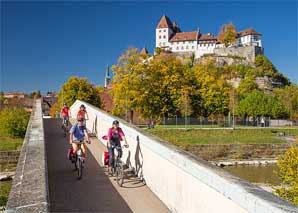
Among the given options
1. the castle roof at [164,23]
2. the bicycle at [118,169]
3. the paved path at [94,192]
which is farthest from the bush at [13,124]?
the castle roof at [164,23]

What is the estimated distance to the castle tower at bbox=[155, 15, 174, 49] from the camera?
447ft

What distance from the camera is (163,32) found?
137 meters

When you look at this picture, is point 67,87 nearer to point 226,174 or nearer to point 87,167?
point 87,167

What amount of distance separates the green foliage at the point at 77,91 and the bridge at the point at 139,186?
47450mm

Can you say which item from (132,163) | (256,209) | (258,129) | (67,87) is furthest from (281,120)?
(256,209)

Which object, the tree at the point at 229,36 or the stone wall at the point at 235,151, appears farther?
the tree at the point at 229,36

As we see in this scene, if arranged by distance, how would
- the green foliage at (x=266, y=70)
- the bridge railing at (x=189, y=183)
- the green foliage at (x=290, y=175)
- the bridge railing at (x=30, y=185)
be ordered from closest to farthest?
the bridge railing at (x=189, y=183) → the bridge railing at (x=30, y=185) → the green foliage at (x=290, y=175) → the green foliage at (x=266, y=70)

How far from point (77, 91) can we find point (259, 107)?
1269 inches

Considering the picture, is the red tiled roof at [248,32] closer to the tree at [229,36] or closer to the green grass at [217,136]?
the tree at [229,36]

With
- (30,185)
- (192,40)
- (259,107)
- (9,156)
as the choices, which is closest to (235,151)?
(259,107)

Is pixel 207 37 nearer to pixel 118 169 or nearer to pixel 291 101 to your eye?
pixel 291 101

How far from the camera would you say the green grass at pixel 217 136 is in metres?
47.2

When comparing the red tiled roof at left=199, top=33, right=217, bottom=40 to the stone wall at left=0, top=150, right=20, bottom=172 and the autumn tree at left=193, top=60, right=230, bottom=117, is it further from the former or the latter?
the stone wall at left=0, top=150, right=20, bottom=172

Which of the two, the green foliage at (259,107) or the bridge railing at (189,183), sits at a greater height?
the green foliage at (259,107)
